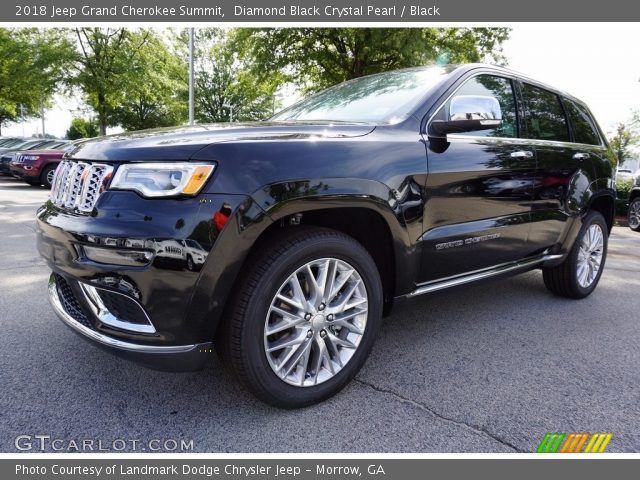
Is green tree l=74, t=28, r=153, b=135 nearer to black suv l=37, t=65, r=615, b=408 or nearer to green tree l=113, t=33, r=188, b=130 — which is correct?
green tree l=113, t=33, r=188, b=130

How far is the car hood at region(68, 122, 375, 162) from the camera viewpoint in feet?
5.93

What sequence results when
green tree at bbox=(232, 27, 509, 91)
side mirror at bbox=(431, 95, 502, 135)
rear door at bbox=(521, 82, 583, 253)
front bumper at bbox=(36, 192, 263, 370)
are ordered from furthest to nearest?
green tree at bbox=(232, 27, 509, 91)
rear door at bbox=(521, 82, 583, 253)
side mirror at bbox=(431, 95, 502, 135)
front bumper at bbox=(36, 192, 263, 370)

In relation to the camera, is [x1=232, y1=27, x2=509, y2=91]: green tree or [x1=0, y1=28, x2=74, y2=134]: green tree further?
[x1=0, y1=28, x2=74, y2=134]: green tree

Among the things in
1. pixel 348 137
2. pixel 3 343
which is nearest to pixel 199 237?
pixel 348 137

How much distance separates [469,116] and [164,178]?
1.60 metres

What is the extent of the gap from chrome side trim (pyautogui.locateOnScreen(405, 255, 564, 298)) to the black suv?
0.02 meters

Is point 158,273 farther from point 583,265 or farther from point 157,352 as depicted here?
point 583,265

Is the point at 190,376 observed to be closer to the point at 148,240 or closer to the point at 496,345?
the point at 148,240

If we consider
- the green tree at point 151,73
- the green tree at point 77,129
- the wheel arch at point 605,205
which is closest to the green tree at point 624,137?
the green tree at point 151,73

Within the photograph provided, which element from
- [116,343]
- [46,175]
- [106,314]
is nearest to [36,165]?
[46,175]

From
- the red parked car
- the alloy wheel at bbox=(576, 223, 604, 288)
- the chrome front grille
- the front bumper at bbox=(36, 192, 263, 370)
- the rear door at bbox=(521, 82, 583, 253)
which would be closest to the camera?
the front bumper at bbox=(36, 192, 263, 370)

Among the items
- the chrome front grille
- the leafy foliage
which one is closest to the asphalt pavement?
the chrome front grille

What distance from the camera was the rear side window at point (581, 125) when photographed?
3.88m

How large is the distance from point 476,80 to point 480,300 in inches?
72.3
